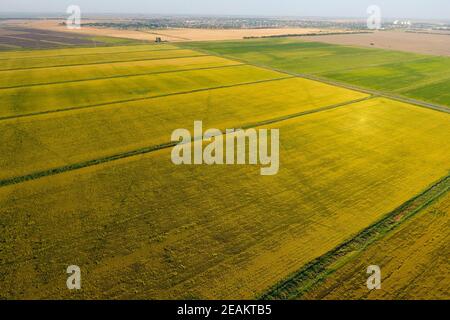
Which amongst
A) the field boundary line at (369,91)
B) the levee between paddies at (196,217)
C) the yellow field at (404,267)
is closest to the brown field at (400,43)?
the field boundary line at (369,91)

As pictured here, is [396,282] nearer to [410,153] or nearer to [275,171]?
[275,171]

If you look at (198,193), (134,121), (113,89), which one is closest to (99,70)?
(113,89)

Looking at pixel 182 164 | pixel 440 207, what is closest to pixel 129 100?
A: pixel 182 164

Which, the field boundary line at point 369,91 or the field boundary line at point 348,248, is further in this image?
the field boundary line at point 369,91

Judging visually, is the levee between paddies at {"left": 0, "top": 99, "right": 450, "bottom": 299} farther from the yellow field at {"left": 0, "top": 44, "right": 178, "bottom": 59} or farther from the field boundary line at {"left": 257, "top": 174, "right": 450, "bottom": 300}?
the yellow field at {"left": 0, "top": 44, "right": 178, "bottom": 59}

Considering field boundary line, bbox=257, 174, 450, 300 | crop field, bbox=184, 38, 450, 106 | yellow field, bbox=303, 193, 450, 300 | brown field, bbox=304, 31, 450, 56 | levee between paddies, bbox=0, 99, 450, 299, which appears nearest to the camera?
yellow field, bbox=303, 193, 450, 300

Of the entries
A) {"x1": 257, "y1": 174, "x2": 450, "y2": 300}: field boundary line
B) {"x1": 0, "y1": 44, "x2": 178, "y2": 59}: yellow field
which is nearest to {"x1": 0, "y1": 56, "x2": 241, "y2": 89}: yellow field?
{"x1": 0, "y1": 44, "x2": 178, "y2": 59}: yellow field

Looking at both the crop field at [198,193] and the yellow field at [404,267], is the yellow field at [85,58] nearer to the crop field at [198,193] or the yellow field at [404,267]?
the crop field at [198,193]
